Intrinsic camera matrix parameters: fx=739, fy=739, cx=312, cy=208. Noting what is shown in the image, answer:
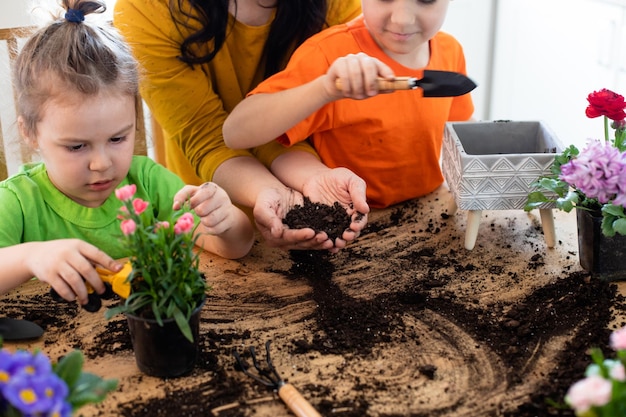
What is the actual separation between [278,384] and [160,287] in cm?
19

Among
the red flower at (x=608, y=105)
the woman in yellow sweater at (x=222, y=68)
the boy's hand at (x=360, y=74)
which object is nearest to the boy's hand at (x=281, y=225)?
the woman in yellow sweater at (x=222, y=68)

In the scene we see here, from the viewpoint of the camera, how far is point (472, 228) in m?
1.28

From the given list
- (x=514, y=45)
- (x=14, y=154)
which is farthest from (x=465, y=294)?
(x=514, y=45)

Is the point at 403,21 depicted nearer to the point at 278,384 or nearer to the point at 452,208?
the point at 452,208

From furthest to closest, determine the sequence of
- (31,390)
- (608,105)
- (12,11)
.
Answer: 1. (12,11)
2. (608,105)
3. (31,390)

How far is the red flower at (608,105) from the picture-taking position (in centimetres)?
115

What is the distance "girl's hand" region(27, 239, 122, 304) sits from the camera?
0.95 meters

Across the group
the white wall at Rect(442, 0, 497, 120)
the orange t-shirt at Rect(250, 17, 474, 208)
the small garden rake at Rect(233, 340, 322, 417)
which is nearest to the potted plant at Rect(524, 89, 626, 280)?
the orange t-shirt at Rect(250, 17, 474, 208)

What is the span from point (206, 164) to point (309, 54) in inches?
11.9

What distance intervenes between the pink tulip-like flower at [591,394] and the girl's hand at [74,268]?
569mm

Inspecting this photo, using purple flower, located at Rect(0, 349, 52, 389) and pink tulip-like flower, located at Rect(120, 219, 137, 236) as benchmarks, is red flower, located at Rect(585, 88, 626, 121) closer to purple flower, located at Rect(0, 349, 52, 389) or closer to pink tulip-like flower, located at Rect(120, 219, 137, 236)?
pink tulip-like flower, located at Rect(120, 219, 137, 236)

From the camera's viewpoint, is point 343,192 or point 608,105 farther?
point 343,192

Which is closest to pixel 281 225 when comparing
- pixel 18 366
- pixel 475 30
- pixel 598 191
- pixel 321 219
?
pixel 321 219

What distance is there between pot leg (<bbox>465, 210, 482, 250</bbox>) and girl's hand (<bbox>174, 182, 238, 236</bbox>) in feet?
1.32
